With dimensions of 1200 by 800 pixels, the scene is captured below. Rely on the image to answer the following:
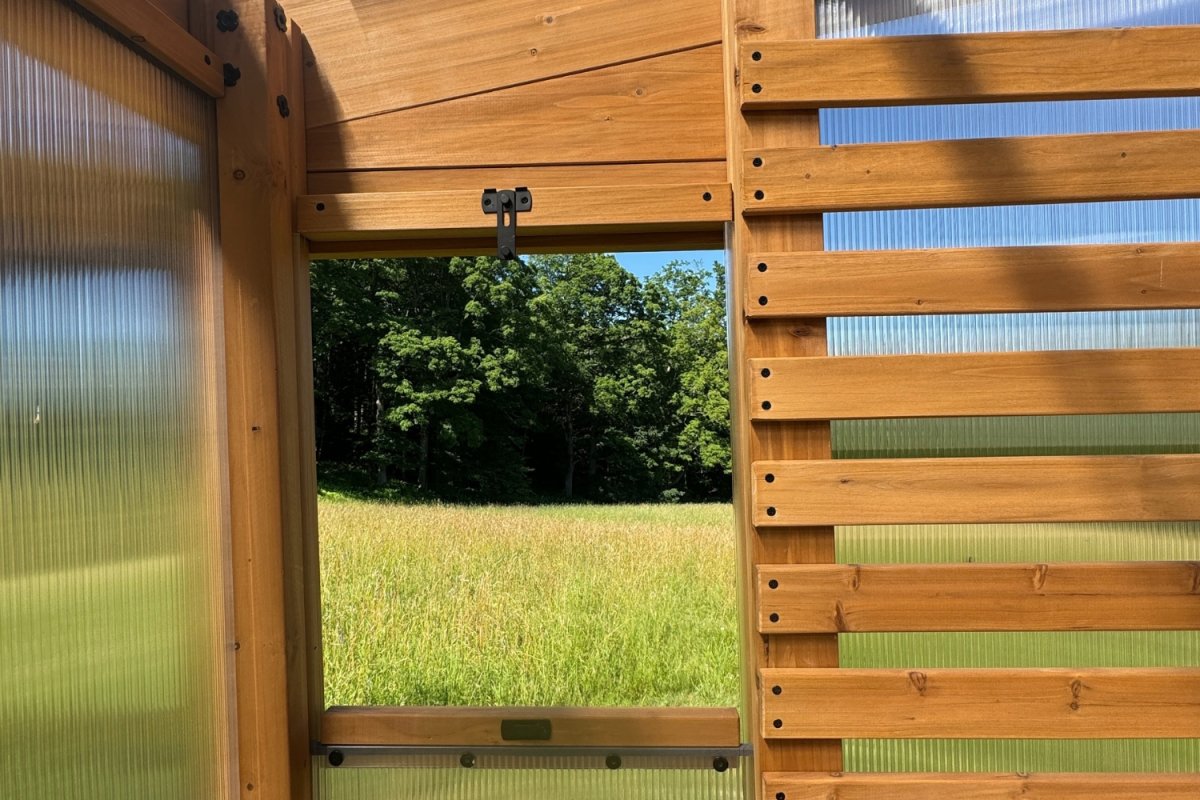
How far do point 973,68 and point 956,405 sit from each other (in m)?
0.58

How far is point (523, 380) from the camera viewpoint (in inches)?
490

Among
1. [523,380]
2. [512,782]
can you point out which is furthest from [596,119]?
[523,380]

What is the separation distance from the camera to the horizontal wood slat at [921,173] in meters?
1.54

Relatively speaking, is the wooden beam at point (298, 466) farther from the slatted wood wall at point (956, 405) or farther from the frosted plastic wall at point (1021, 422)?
the frosted plastic wall at point (1021, 422)

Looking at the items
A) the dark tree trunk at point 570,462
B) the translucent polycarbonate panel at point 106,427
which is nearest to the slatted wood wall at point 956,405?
the translucent polycarbonate panel at point 106,427

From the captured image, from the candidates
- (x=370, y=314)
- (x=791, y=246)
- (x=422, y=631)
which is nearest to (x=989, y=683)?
(x=791, y=246)

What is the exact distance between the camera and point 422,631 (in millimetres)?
4621

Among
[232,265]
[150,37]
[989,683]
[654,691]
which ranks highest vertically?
[150,37]

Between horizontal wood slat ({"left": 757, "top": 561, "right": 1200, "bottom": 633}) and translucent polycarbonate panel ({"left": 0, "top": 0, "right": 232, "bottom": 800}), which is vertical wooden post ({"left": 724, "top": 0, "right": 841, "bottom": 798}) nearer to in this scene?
horizontal wood slat ({"left": 757, "top": 561, "right": 1200, "bottom": 633})

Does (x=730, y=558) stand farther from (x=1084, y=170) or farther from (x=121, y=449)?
(x=121, y=449)

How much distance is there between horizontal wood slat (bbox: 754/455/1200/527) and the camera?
1.52 m

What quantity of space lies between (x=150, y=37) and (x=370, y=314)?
11551mm

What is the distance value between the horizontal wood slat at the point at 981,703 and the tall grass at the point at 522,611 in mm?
2597

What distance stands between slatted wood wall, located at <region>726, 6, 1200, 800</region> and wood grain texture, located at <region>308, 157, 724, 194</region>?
0.12 meters
